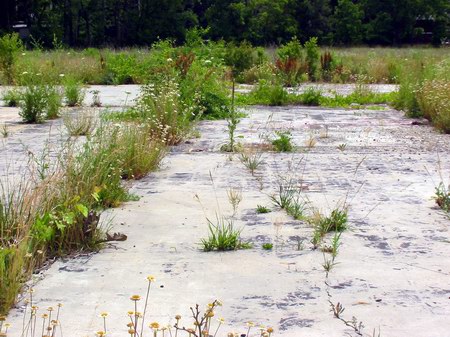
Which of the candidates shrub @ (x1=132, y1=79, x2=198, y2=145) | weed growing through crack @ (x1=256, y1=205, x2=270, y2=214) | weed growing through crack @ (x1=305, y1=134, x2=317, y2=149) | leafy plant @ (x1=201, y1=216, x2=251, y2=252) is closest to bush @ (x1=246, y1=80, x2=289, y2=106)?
shrub @ (x1=132, y1=79, x2=198, y2=145)

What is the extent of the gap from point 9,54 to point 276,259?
16746 millimetres

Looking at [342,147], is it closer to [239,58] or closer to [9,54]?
[9,54]

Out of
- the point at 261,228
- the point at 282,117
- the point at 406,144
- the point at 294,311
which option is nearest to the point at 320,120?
the point at 282,117

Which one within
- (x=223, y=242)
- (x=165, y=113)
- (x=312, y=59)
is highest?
(x=165, y=113)

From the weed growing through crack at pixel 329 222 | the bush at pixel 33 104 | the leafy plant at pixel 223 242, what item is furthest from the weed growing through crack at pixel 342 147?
the bush at pixel 33 104

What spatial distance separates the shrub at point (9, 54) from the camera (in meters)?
19.4

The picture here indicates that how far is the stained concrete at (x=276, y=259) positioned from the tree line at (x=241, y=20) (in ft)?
143

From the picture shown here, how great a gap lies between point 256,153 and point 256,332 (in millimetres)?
5090

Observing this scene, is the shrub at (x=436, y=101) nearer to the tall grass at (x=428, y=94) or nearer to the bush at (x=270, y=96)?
the tall grass at (x=428, y=94)

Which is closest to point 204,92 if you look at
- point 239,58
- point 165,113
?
point 165,113

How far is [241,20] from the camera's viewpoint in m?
50.8

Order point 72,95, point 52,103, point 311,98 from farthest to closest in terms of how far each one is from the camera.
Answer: point 311,98 → point 72,95 → point 52,103

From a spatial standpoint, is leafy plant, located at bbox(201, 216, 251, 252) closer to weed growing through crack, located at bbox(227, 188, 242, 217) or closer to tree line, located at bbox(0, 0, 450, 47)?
weed growing through crack, located at bbox(227, 188, 242, 217)

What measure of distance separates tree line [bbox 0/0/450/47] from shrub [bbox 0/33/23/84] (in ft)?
101
